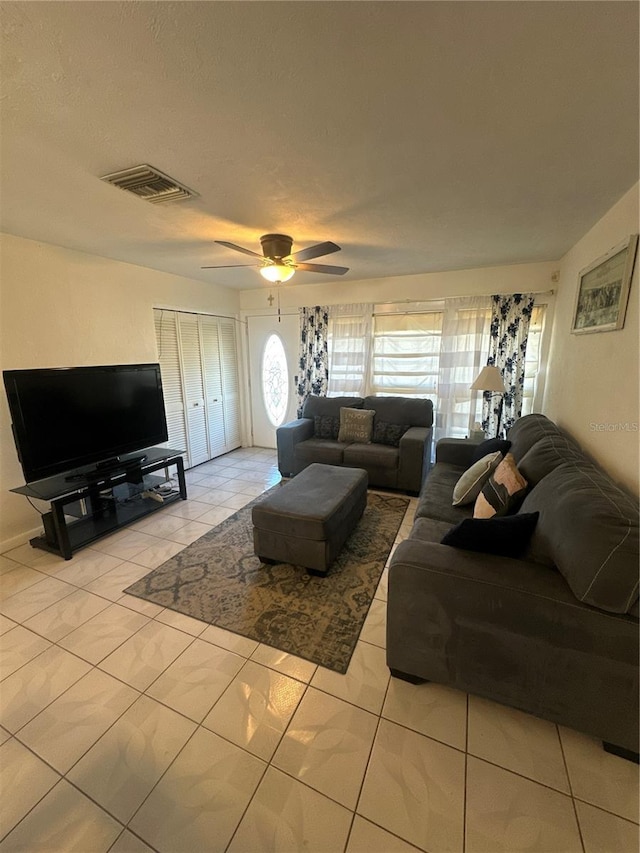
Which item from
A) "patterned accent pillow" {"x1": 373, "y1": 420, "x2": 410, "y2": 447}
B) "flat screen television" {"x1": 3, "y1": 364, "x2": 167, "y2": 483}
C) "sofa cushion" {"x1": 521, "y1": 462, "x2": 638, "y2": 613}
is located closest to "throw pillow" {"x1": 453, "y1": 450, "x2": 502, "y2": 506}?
"sofa cushion" {"x1": 521, "y1": 462, "x2": 638, "y2": 613}

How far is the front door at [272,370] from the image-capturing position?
16.1ft

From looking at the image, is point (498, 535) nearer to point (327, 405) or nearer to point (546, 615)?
point (546, 615)

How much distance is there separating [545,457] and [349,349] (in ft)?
9.59

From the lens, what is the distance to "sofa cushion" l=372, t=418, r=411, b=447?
3.81 metres

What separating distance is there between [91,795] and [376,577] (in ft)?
5.39

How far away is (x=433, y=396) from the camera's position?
4.20 metres

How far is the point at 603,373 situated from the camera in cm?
209

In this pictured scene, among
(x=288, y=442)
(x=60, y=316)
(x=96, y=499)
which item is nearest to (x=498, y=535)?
(x=288, y=442)

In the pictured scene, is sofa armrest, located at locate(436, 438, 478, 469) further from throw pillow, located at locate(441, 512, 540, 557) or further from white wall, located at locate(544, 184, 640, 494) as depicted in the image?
throw pillow, located at locate(441, 512, 540, 557)

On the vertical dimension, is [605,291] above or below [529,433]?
above

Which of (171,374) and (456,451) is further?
(171,374)

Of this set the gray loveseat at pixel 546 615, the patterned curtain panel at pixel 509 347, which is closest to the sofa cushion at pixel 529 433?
the gray loveseat at pixel 546 615

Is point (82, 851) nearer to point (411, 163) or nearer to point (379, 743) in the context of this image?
point (379, 743)

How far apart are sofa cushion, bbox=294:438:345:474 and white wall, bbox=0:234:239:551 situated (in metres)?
1.91
